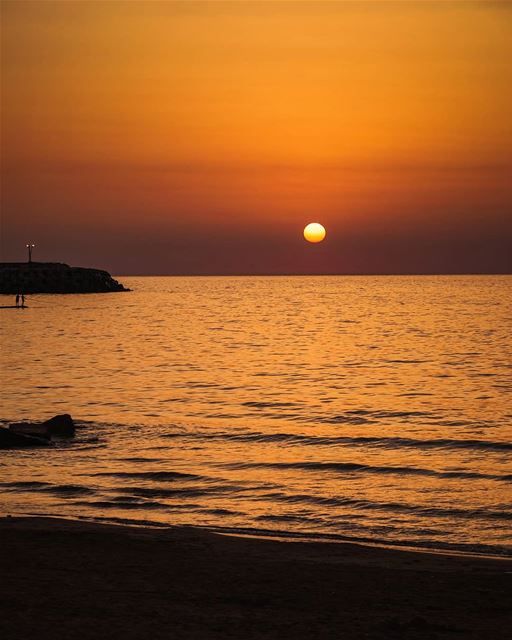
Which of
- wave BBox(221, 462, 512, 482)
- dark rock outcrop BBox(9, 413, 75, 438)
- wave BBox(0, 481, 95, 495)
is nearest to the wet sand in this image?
wave BBox(0, 481, 95, 495)

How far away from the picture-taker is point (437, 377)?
1871 inches

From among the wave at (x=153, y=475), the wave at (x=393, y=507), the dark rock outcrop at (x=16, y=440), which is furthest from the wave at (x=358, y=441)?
the wave at (x=393, y=507)

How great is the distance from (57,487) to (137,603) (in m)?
10.2

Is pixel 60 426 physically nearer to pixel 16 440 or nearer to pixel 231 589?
pixel 16 440

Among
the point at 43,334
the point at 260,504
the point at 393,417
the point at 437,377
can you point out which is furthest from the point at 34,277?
the point at 260,504

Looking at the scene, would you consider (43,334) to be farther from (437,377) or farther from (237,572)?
(237,572)

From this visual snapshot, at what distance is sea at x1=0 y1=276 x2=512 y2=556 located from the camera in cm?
1794

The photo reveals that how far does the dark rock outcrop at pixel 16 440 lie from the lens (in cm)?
2484

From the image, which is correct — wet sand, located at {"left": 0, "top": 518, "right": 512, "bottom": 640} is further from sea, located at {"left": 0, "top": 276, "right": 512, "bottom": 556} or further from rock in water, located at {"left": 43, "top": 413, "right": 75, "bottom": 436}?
rock in water, located at {"left": 43, "top": 413, "right": 75, "bottom": 436}

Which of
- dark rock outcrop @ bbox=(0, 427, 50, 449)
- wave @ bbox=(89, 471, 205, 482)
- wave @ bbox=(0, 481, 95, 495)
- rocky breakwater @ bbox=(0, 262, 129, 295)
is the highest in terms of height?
rocky breakwater @ bbox=(0, 262, 129, 295)

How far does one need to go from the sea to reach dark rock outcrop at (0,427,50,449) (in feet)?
1.87

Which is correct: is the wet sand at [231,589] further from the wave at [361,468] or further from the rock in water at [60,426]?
the rock in water at [60,426]

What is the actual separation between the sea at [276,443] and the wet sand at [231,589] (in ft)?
7.37

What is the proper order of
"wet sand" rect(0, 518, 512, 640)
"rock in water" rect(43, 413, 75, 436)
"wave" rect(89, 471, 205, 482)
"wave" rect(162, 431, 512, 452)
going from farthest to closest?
"rock in water" rect(43, 413, 75, 436), "wave" rect(162, 431, 512, 452), "wave" rect(89, 471, 205, 482), "wet sand" rect(0, 518, 512, 640)
